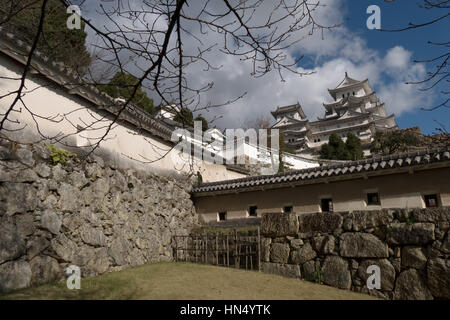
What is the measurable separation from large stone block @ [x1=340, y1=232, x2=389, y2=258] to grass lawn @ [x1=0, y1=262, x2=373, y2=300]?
0.78m

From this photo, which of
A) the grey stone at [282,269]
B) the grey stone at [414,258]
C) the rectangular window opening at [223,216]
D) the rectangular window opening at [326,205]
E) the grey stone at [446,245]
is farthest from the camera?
the rectangular window opening at [223,216]

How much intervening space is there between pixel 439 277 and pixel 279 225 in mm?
3394

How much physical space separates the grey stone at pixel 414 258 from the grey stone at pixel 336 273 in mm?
1129

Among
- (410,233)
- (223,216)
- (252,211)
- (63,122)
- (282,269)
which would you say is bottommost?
(282,269)

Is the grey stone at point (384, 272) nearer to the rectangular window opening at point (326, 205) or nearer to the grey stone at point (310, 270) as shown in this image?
the grey stone at point (310, 270)

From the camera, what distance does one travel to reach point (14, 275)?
5.66m

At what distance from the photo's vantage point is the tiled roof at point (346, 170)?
26.8 feet

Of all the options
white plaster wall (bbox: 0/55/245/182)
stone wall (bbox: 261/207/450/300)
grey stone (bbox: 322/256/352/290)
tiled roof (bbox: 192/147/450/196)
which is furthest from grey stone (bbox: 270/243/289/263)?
tiled roof (bbox: 192/147/450/196)

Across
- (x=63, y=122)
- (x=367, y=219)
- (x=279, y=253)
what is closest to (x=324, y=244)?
(x=367, y=219)

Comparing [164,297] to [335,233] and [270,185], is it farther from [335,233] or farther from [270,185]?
[270,185]

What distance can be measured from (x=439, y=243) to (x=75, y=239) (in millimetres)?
7635

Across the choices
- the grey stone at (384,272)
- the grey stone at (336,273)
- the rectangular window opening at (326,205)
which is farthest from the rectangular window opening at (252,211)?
the grey stone at (384,272)

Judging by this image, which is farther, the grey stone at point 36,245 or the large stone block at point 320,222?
the large stone block at point 320,222

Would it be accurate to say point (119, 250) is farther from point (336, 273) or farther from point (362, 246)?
point (362, 246)
